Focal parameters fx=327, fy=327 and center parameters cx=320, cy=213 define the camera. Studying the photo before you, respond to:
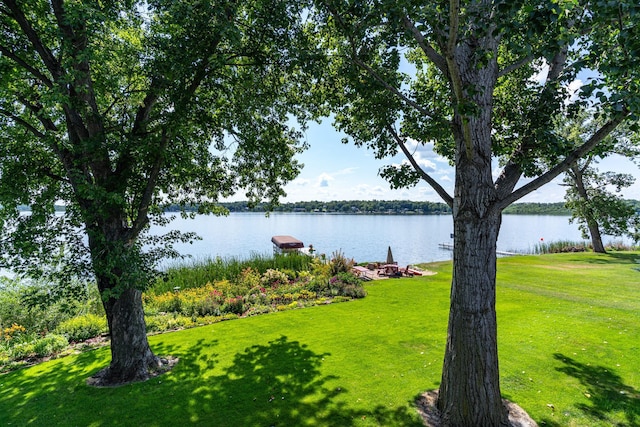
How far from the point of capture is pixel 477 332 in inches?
169

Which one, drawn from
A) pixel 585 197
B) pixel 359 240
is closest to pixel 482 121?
pixel 585 197

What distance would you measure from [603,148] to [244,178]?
7598 mm

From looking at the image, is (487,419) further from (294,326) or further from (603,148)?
(294,326)

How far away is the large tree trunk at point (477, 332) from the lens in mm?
4281

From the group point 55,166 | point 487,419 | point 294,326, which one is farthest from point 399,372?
point 55,166

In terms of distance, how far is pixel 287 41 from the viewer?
20.2ft

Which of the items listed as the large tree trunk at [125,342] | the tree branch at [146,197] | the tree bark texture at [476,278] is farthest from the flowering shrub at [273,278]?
the tree bark texture at [476,278]

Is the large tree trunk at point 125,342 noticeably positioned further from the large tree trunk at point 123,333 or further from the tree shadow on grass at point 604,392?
the tree shadow on grass at point 604,392

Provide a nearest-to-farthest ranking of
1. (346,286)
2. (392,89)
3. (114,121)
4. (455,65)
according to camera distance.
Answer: (455,65) → (392,89) → (114,121) → (346,286)

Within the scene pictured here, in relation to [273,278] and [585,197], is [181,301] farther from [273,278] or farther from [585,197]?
[585,197]

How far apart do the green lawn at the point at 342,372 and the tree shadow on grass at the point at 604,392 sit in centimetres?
2

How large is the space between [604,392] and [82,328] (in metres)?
11.8

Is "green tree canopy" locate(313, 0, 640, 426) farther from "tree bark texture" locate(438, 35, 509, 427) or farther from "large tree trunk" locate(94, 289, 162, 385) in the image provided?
"large tree trunk" locate(94, 289, 162, 385)

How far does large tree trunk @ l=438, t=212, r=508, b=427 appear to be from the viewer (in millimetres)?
4281
